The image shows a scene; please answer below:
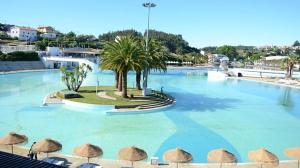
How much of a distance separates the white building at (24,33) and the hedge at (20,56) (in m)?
57.7

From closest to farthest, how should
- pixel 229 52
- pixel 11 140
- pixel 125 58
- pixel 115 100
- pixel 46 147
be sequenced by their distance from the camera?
pixel 46 147, pixel 11 140, pixel 115 100, pixel 125 58, pixel 229 52

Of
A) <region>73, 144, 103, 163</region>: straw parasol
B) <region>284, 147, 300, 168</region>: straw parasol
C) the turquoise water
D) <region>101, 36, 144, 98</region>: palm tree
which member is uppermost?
<region>101, 36, 144, 98</region>: palm tree

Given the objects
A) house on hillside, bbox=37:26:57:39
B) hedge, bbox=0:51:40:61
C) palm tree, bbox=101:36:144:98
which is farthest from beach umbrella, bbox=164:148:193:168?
house on hillside, bbox=37:26:57:39

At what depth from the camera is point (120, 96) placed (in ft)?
117

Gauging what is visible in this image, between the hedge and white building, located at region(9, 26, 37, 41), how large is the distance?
57703 mm

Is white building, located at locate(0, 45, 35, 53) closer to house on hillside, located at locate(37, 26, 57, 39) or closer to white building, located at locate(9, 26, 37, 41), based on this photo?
white building, located at locate(9, 26, 37, 41)

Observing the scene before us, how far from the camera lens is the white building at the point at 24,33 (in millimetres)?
134125

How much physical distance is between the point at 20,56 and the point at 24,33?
63995 mm

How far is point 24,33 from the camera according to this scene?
443 ft

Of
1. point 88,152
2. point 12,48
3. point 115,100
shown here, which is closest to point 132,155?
point 88,152

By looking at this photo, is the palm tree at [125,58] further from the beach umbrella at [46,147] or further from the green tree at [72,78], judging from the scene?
the beach umbrella at [46,147]

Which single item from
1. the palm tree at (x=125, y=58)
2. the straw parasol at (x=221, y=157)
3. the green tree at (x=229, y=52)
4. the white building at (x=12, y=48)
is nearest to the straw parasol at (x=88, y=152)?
the straw parasol at (x=221, y=157)

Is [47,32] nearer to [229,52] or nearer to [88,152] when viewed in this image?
[229,52]

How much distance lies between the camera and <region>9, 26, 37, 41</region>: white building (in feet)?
440
